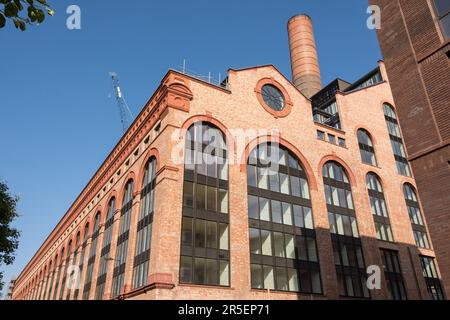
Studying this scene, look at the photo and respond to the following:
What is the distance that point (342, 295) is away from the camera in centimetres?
2959

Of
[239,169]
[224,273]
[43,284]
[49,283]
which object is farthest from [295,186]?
[43,284]

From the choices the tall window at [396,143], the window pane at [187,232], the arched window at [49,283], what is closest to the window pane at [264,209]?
the window pane at [187,232]

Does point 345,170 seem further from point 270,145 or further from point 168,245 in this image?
point 168,245

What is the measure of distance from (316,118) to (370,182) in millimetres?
9653

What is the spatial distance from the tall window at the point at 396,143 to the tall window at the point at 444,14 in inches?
1165

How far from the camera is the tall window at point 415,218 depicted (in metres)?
38.0

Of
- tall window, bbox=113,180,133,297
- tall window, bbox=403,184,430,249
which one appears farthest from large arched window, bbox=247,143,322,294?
tall window, bbox=403,184,430,249

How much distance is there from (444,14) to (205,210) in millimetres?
18759

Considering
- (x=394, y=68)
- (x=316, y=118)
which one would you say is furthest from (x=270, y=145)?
(x=394, y=68)

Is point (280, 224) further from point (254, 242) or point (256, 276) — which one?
point (256, 276)

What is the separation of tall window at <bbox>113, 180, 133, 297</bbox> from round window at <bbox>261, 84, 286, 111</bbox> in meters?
15.2

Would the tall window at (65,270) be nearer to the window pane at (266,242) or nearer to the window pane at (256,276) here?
the window pane at (256,276)
